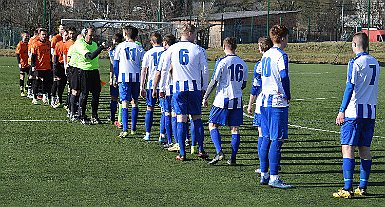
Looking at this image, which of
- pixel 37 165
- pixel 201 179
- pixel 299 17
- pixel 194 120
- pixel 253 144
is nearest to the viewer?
pixel 201 179

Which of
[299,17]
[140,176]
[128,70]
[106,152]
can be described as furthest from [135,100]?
[299,17]

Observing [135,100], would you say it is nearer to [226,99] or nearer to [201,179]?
[226,99]

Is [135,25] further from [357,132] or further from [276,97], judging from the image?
[357,132]

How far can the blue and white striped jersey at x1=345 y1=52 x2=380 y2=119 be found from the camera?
9102 millimetres

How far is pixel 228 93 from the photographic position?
11.6 meters

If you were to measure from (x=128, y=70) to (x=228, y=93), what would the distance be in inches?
141

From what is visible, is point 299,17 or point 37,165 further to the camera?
point 299,17

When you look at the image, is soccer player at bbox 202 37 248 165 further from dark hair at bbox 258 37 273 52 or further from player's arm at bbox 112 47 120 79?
player's arm at bbox 112 47 120 79

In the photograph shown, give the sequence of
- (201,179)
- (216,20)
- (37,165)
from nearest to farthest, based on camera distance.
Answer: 1. (201,179)
2. (37,165)
3. (216,20)

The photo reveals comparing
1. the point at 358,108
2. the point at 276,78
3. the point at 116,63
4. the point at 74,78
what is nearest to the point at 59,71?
the point at 74,78

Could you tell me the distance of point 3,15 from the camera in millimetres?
62438

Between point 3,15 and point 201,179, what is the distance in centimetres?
5505

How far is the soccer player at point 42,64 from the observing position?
66.3ft

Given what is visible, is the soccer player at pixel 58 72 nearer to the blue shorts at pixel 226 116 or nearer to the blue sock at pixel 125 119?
the blue sock at pixel 125 119
